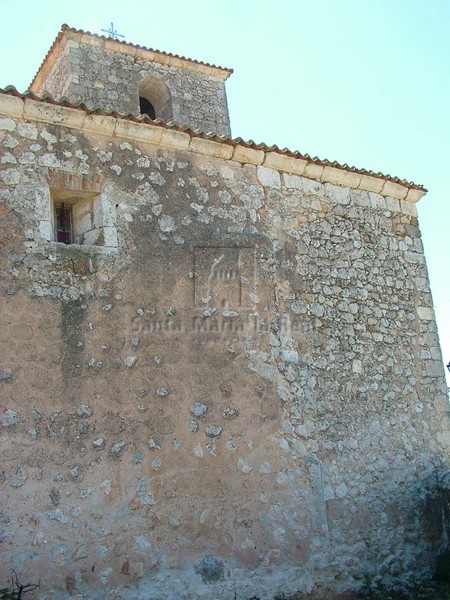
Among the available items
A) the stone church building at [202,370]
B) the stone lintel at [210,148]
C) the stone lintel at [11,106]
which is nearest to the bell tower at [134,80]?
the stone lintel at [210,148]

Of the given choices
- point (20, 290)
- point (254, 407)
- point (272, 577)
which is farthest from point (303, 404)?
point (20, 290)

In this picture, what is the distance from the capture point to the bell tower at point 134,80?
9.20 m

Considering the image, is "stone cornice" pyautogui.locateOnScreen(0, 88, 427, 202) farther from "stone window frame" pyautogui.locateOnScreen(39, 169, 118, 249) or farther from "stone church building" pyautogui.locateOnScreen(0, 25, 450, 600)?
"stone window frame" pyautogui.locateOnScreen(39, 169, 118, 249)

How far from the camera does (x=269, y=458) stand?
6133mm

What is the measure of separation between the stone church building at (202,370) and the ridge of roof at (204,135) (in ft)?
0.08

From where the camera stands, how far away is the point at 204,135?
6504mm

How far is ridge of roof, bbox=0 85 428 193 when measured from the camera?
A: 567cm

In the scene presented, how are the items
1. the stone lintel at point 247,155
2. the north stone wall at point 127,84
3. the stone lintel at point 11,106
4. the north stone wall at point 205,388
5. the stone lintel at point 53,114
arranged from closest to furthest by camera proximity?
1. the north stone wall at point 205,388
2. the stone lintel at point 11,106
3. the stone lintel at point 53,114
4. the stone lintel at point 247,155
5. the north stone wall at point 127,84

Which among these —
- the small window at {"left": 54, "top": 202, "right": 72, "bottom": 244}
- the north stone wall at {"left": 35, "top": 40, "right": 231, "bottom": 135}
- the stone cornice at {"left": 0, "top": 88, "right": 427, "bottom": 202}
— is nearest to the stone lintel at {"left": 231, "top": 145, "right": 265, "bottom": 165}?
the stone cornice at {"left": 0, "top": 88, "right": 427, "bottom": 202}

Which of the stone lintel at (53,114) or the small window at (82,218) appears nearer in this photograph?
the stone lintel at (53,114)

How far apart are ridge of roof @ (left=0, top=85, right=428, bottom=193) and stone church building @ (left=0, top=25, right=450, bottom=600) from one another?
0.02m

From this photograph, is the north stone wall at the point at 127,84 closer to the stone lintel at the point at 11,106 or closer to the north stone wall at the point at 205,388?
the north stone wall at the point at 205,388

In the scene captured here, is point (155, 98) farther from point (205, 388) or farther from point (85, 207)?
point (205, 388)

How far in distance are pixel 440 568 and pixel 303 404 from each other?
2427mm
